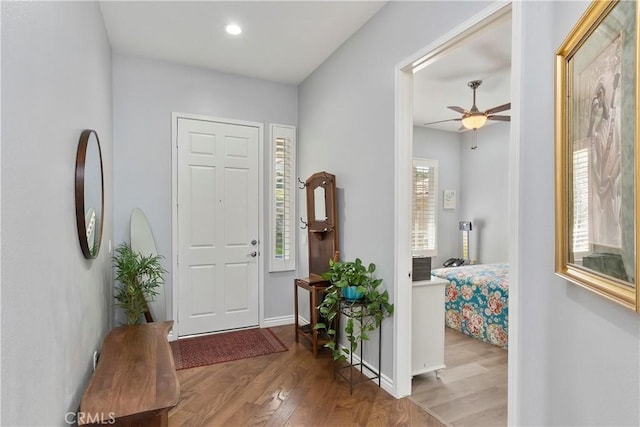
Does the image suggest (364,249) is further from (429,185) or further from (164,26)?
(429,185)

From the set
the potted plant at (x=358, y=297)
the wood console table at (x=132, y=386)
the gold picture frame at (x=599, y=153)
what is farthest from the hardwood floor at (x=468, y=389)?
the wood console table at (x=132, y=386)

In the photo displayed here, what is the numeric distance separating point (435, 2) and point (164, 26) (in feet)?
7.34

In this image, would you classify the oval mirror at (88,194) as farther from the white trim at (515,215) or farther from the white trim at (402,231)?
the white trim at (515,215)

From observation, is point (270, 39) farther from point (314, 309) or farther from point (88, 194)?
point (314, 309)

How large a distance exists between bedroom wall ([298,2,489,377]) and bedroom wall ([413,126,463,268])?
2977 millimetres

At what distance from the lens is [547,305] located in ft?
4.83

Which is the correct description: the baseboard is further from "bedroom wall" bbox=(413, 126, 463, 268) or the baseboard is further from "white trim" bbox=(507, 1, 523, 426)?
"bedroom wall" bbox=(413, 126, 463, 268)

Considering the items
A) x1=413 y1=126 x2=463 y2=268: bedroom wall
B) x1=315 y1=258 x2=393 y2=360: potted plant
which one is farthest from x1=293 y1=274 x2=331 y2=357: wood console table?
x1=413 y1=126 x2=463 y2=268: bedroom wall

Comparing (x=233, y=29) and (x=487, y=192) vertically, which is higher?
(x=233, y=29)

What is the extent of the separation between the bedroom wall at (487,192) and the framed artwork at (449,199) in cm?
17

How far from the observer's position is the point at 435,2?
2.16 meters

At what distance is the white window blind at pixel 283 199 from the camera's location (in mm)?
4180

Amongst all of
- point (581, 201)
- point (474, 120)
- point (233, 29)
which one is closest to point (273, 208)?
point (233, 29)

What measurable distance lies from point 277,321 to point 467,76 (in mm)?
3573
